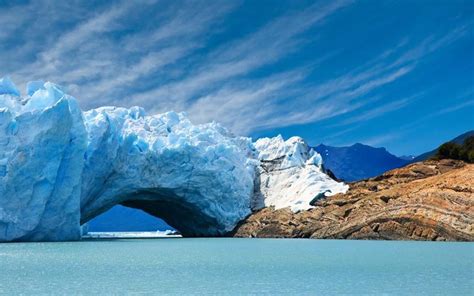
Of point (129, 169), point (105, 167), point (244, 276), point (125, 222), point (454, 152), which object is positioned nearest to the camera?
point (244, 276)

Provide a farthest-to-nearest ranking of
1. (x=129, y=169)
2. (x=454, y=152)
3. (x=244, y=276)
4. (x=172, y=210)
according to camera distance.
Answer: (x=172, y=210)
(x=454, y=152)
(x=129, y=169)
(x=244, y=276)

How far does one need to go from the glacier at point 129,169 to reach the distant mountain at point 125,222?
82.6 m

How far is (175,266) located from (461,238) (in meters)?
20.6

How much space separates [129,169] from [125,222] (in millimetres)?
100218

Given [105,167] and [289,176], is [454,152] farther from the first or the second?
[105,167]

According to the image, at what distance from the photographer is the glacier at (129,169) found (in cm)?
2969

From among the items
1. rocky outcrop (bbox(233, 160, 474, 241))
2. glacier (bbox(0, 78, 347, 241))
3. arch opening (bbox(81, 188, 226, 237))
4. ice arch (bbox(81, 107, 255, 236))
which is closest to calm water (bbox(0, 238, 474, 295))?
glacier (bbox(0, 78, 347, 241))

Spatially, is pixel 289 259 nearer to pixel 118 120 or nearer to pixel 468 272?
pixel 468 272

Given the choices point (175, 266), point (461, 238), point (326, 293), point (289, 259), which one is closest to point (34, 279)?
point (175, 266)

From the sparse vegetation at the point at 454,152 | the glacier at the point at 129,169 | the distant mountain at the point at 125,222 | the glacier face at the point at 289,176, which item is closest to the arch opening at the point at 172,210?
the glacier at the point at 129,169

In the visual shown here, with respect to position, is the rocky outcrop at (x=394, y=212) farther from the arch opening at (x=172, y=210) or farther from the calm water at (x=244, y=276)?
the calm water at (x=244, y=276)

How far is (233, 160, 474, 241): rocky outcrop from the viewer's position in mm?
31109

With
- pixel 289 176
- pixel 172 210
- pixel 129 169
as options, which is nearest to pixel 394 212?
pixel 289 176

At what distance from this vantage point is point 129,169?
37719 millimetres
